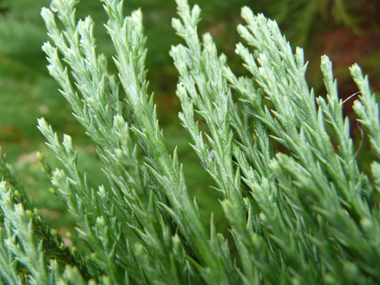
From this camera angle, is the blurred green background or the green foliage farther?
the blurred green background

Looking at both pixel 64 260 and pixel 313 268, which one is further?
pixel 64 260

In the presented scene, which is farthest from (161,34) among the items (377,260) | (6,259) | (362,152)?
(377,260)

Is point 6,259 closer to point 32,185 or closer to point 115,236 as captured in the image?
point 115,236

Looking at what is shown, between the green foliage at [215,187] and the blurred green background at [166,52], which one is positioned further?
the blurred green background at [166,52]

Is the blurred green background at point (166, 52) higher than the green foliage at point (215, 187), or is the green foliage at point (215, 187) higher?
the blurred green background at point (166, 52)

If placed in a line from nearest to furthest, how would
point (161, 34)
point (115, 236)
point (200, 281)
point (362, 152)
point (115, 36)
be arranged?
point (200, 281) < point (115, 236) < point (115, 36) < point (362, 152) < point (161, 34)
